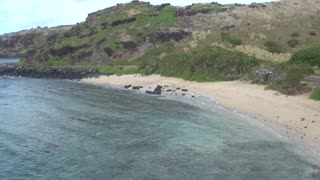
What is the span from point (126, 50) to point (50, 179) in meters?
73.5

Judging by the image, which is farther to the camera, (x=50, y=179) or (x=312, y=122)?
(x=312, y=122)

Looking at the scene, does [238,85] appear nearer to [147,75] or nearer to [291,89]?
[291,89]

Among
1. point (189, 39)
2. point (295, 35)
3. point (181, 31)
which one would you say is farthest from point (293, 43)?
point (181, 31)

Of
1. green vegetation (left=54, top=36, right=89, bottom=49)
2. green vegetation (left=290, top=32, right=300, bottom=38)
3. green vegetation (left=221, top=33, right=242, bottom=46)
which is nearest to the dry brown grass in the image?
green vegetation (left=290, top=32, right=300, bottom=38)

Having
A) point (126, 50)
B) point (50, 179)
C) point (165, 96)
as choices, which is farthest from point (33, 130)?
point (126, 50)

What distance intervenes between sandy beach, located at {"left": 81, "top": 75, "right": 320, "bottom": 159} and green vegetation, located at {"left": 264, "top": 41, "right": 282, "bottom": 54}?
2127cm

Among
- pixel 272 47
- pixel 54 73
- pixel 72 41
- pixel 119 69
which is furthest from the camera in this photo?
pixel 72 41

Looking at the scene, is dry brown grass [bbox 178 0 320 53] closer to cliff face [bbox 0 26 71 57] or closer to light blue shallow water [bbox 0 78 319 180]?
light blue shallow water [bbox 0 78 319 180]

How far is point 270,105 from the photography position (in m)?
32.8

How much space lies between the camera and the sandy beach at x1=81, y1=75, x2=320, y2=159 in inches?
918

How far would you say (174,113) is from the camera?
33.2m

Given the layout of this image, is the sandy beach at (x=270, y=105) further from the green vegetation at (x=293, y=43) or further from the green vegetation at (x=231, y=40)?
the green vegetation at (x=293, y=43)

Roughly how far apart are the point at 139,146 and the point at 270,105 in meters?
14.5

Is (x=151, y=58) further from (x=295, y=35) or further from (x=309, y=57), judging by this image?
(x=309, y=57)
